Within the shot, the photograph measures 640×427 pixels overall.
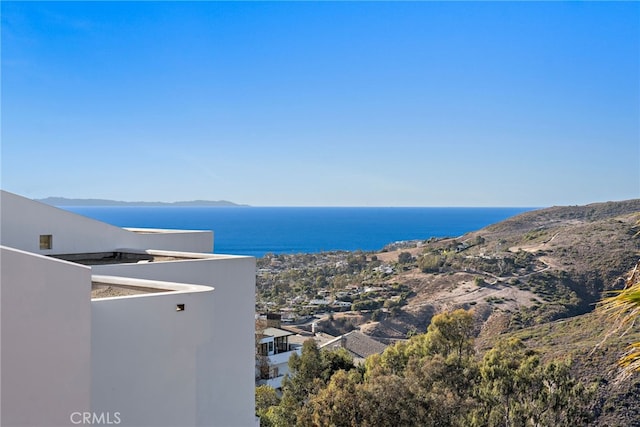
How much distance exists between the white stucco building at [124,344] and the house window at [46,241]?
7.01ft

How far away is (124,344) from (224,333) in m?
2.42

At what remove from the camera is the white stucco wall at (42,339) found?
379cm

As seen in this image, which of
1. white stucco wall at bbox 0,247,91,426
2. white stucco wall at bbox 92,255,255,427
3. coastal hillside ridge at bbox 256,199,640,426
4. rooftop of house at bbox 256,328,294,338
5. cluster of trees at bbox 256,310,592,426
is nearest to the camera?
white stucco wall at bbox 0,247,91,426

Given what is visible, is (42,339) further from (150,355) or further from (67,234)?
(67,234)

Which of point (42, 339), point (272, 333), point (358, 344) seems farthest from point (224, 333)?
point (358, 344)

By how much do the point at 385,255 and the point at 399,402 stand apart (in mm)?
51494

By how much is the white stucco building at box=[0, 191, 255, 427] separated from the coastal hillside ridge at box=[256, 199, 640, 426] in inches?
584

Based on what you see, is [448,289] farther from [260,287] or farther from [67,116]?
[67,116]

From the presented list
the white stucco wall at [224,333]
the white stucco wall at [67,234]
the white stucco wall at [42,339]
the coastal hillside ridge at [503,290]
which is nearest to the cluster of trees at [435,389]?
the white stucco wall at [67,234]

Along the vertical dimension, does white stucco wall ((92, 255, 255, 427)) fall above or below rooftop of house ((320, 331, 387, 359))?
above

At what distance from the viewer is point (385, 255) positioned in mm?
62438

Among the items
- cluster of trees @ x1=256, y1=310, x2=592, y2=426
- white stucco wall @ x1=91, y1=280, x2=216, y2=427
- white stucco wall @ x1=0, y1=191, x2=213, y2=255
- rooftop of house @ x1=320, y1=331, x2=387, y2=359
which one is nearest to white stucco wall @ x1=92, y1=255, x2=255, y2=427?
white stucco wall @ x1=91, y1=280, x2=216, y2=427

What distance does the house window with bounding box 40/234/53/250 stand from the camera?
847 cm

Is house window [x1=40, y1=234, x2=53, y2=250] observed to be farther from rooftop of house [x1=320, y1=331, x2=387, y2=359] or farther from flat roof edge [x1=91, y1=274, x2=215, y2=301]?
rooftop of house [x1=320, y1=331, x2=387, y2=359]
